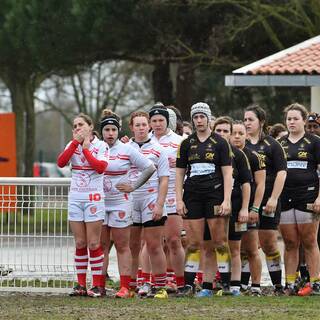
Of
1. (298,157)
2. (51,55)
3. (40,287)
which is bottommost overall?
(40,287)

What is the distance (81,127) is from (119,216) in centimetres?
104

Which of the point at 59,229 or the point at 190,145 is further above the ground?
the point at 190,145

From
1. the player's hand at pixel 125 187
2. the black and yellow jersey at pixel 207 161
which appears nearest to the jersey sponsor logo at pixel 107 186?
the player's hand at pixel 125 187

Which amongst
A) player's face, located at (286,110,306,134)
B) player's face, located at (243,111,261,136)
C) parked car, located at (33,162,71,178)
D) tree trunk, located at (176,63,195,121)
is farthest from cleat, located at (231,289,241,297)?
parked car, located at (33,162,71,178)

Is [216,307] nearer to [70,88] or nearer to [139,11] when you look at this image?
[139,11]

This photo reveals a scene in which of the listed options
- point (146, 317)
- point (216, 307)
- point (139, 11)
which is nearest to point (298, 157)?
point (216, 307)

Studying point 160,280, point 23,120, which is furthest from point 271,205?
point 23,120

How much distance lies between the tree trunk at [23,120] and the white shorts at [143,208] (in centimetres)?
2178

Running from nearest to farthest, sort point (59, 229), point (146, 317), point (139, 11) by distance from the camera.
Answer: point (146, 317) → point (59, 229) → point (139, 11)

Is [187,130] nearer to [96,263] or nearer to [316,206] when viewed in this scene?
[316,206]

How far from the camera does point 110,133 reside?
13414mm

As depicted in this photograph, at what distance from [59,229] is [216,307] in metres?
2.77

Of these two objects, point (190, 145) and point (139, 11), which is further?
point (139, 11)

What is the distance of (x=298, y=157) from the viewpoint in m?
13.8
